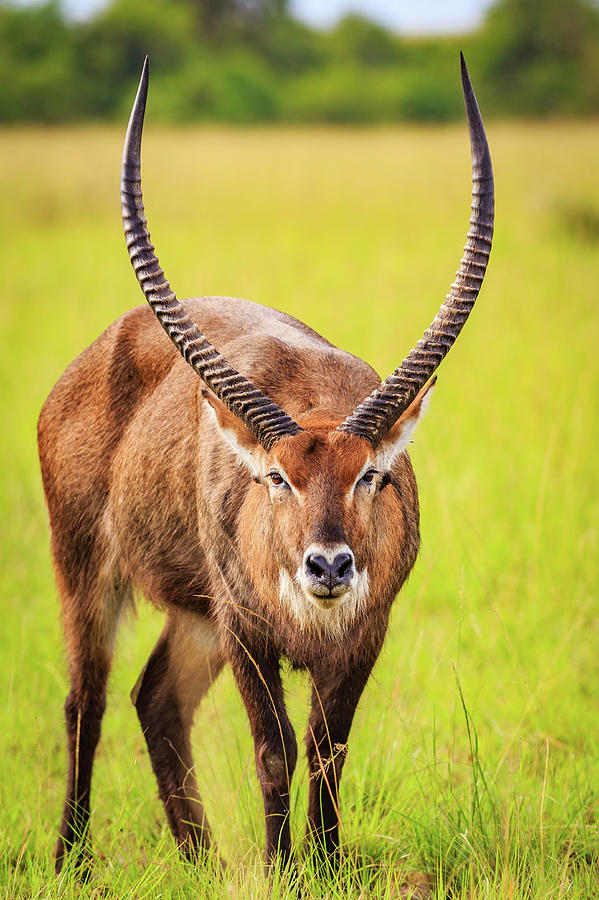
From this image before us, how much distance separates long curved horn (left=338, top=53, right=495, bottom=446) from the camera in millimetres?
3096

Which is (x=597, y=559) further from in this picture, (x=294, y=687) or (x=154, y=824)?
(x=154, y=824)

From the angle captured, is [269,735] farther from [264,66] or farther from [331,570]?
[264,66]

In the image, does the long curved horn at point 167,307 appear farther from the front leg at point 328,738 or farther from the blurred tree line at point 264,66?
the blurred tree line at point 264,66

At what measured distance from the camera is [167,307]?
10.7 feet

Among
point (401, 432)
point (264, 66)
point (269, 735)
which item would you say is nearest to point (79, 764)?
point (269, 735)

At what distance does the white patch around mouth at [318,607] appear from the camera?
3.08m

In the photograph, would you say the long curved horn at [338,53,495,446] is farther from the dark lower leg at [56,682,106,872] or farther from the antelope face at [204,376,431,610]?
the dark lower leg at [56,682,106,872]

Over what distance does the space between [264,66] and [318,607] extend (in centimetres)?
3356

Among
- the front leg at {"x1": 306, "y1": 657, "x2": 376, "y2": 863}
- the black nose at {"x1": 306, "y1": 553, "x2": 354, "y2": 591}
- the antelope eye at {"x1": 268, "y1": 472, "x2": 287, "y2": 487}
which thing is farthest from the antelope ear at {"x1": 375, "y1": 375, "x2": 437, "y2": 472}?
the front leg at {"x1": 306, "y1": 657, "x2": 376, "y2": 863}

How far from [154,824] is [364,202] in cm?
1484

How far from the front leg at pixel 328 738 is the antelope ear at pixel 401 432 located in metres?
0.71

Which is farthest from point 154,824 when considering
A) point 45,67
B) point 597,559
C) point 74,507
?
point 45,67

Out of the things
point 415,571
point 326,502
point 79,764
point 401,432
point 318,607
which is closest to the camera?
point 326,502

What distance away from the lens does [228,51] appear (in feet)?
114
